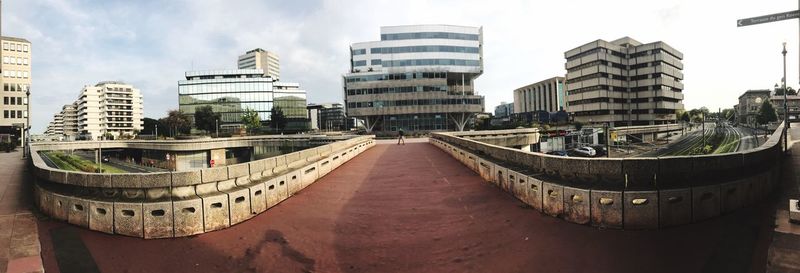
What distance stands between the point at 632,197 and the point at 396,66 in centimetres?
7338

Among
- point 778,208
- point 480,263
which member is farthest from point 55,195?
point 778,208

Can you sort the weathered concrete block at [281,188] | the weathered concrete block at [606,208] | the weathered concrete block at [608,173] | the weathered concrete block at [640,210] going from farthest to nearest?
the weathered concrete block at [281,188], the weathered concrete block at [608,173], the weathered concrete block at [606,208], the weathered concrete block at [640,210]

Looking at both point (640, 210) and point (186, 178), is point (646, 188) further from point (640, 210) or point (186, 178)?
point (186, 178)

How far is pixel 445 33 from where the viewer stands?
79000 millimetres

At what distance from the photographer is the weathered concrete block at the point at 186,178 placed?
709 cm

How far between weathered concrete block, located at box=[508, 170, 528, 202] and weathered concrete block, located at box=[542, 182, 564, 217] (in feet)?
2.64

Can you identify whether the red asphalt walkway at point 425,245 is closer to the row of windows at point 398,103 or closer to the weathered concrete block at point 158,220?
the weathered concrete block at point 158,220

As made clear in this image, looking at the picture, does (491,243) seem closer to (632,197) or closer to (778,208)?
(632,197)

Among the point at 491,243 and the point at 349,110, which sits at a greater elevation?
the point at 349,110

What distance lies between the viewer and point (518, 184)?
8539 millimetres

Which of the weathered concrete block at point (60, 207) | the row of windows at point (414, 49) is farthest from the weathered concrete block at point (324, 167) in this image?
the row of windows at point (414, 49)

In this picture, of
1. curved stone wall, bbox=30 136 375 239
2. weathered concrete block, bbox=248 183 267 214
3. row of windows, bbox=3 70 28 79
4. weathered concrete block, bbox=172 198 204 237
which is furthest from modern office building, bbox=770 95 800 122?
row of windows, bbox=3 70 28 79

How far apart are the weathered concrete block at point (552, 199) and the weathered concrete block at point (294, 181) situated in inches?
258

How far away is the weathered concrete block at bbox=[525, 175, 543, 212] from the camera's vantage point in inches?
291
